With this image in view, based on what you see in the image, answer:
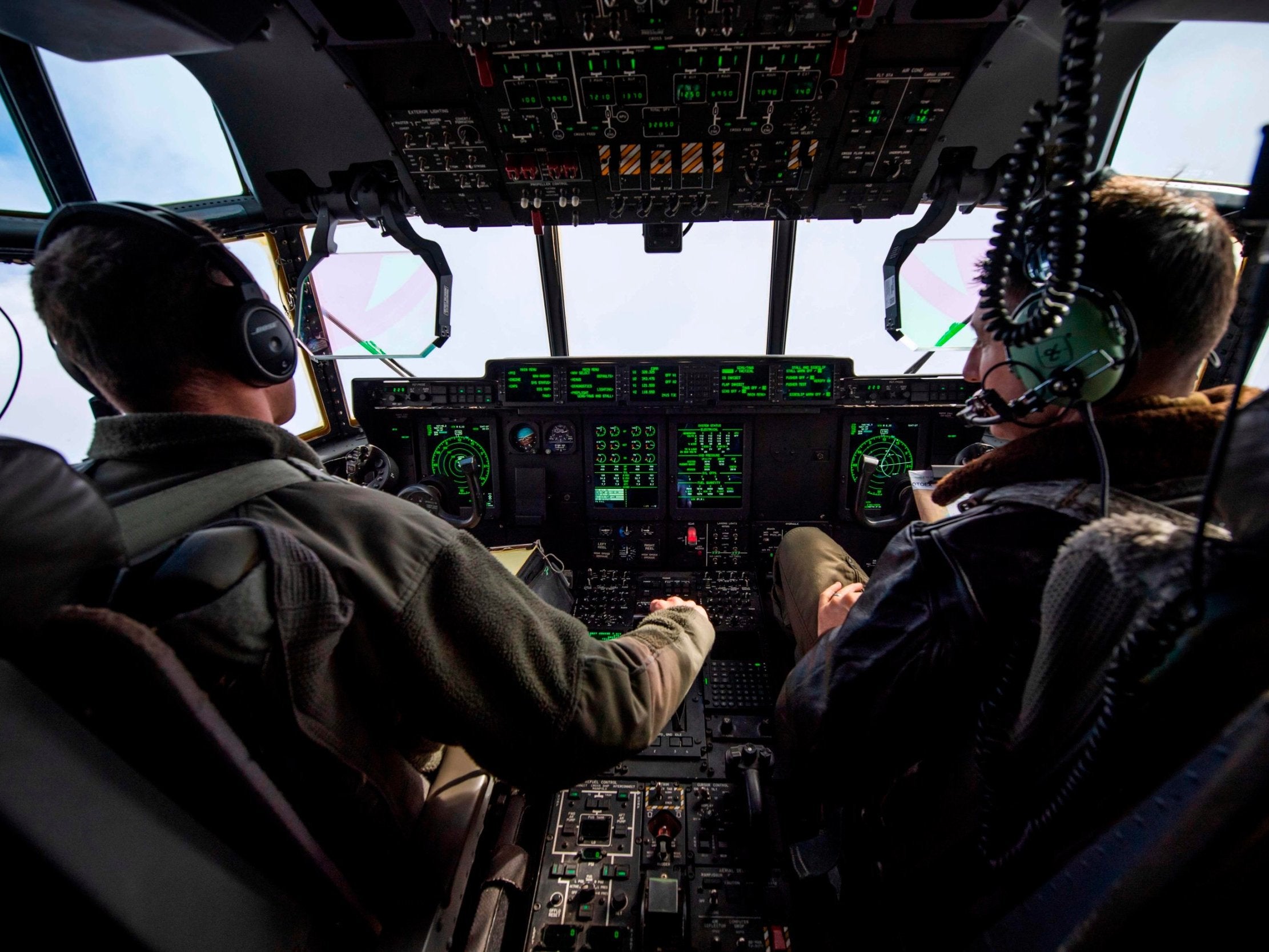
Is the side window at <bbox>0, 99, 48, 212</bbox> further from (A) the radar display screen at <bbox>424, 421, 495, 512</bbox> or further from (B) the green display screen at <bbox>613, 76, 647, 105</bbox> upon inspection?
(B) the green display screen at <bbox>613, 76, 647, 105</bbox>

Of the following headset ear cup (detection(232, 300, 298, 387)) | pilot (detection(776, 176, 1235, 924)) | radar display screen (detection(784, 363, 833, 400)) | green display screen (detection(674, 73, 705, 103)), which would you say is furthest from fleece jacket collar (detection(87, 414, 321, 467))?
radar display screen (detection(784, 363, 833, 400))

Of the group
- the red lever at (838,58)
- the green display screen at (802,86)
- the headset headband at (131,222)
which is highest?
the red lever at (838,58)

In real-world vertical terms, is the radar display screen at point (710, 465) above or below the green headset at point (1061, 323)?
below

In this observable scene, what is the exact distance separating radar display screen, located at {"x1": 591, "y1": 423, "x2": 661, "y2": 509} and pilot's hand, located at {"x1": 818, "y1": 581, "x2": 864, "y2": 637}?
1036 mm

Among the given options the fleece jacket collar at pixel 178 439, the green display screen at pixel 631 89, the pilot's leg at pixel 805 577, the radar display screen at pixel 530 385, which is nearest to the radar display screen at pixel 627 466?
the radar display screen at pixel 530 385

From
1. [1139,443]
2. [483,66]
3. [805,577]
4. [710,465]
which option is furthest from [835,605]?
[483,66]

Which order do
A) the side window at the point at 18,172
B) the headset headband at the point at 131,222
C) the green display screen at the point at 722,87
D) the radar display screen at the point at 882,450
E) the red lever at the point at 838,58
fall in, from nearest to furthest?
the headset headband at the point at 131,222, the red lever at the point at 838,58, the green display screen at the point at 722,87, the side window at the point at 18,172, the radar display screen at the point at 882,450

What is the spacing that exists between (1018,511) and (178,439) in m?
1.22

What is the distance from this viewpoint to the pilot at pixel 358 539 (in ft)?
2.46

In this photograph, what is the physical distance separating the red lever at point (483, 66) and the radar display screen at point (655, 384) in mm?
1046

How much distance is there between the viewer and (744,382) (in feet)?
7.18

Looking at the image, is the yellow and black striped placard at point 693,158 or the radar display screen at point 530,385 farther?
the radar display screen at point 530,385

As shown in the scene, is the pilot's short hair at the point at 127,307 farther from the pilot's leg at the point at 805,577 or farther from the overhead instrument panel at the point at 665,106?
the pilot's leg at the point at 805,577

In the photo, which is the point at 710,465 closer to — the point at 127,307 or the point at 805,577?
the point at 805,577
